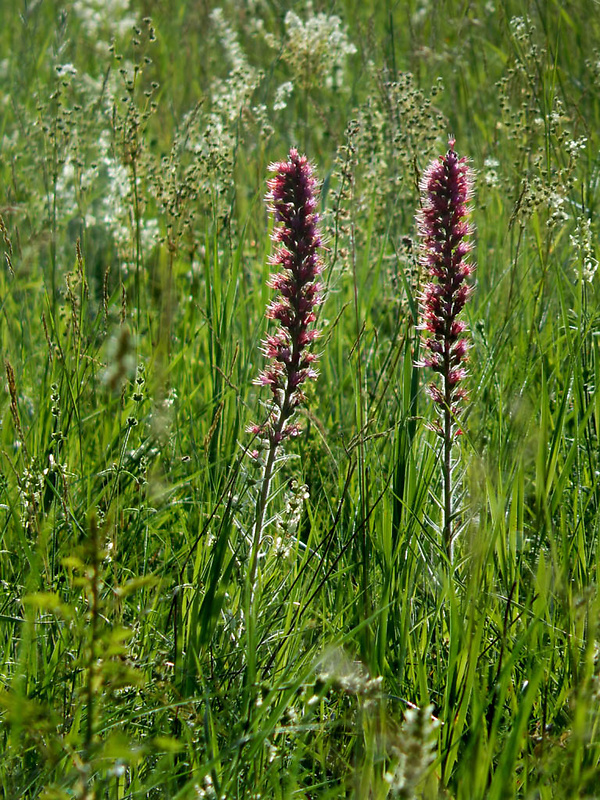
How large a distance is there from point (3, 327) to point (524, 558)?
90.3 inches

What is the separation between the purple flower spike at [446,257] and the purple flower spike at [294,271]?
0.29 meters

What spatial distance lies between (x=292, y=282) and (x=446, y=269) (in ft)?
1.29

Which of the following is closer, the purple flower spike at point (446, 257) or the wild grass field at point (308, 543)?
the wild grass field at point (308, 543)

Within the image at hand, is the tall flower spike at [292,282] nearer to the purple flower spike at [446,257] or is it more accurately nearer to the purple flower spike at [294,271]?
the purple flower spike at [294,271]

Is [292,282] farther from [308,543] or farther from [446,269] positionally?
[308,543]

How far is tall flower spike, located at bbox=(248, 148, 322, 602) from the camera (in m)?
1.97

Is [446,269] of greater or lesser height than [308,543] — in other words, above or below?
above

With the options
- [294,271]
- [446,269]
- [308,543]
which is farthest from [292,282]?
[308,543]

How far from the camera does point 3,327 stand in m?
3.46

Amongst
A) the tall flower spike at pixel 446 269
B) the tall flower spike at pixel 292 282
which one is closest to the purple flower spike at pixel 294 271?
the tall flower spike at pixel 292 282

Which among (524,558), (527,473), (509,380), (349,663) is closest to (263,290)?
(509,380)

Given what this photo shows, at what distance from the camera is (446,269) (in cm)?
208

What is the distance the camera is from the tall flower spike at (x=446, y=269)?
2.05 m

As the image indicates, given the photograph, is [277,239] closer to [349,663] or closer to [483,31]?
[349,663]
